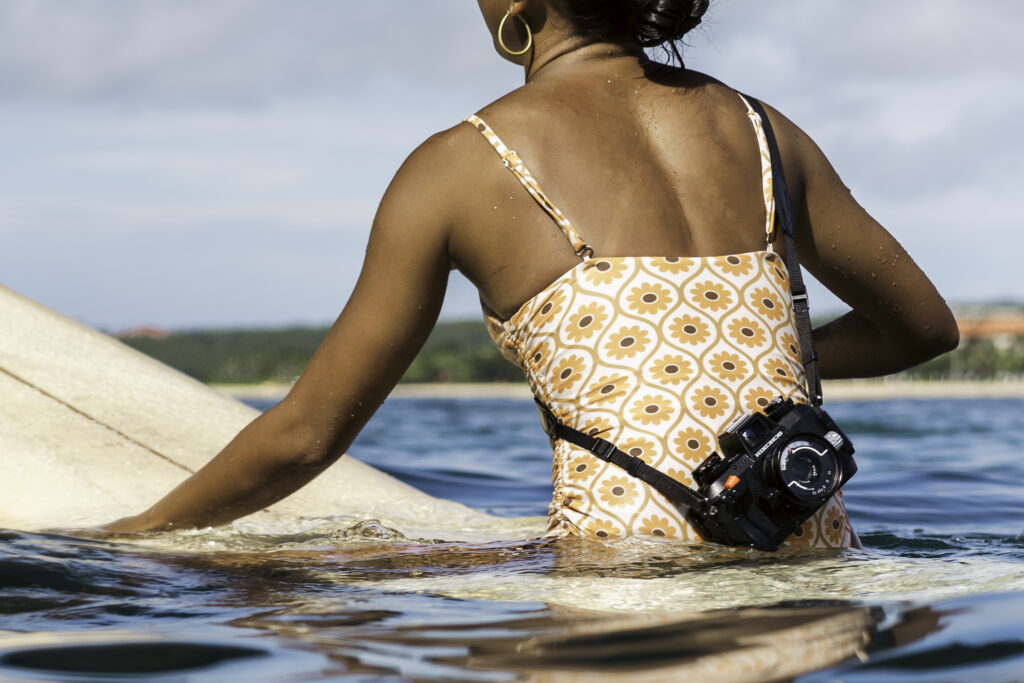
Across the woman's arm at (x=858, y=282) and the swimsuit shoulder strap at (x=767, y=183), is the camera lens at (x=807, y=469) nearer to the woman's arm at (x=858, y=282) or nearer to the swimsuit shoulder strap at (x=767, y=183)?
the swimsuit shoulder strap at (x=767, y=183)

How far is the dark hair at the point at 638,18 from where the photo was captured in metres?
2.27

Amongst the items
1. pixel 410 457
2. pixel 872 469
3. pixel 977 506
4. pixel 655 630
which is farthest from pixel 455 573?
pixel 410 457

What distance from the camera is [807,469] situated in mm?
2066

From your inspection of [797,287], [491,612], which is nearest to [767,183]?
[797,287]

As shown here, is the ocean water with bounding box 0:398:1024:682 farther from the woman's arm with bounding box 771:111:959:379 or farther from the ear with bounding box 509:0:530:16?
the ear with bounding box 509:0:530:16

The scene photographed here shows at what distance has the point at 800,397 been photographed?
221 cm

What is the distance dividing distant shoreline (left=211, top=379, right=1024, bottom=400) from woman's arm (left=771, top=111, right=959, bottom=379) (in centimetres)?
2793

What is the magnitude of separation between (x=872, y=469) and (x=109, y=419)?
4685 mm

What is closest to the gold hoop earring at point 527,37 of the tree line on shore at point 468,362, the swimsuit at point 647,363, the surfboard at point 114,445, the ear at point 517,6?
the ear at point 517,6

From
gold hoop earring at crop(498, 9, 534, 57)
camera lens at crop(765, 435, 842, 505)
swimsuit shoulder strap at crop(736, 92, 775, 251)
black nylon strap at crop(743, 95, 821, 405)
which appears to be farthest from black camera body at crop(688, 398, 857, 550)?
gold hoop earring at crop(498, 9, 534, 57)

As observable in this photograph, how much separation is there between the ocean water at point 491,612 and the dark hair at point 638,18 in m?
0.94

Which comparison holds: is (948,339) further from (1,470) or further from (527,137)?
(1,470)

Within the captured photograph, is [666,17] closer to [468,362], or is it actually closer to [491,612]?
[491,612]

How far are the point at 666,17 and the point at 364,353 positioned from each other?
0.83 metres
